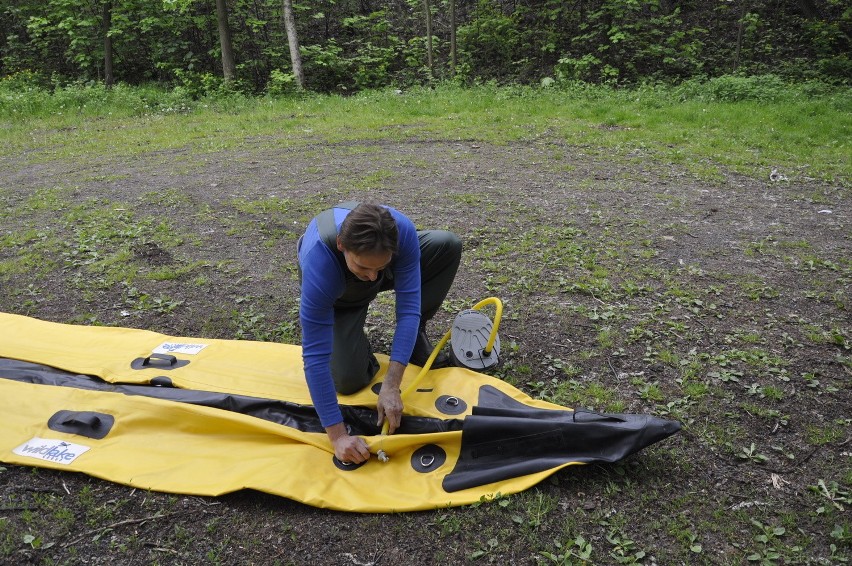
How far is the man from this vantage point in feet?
6.97

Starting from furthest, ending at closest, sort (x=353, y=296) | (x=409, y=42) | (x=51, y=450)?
(x=409, y=42)
(x=353, y=296)
(x=51, y=450)

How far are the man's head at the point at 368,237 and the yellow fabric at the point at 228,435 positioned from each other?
2.74 ft

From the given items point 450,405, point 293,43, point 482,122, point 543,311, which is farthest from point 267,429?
point 293,43

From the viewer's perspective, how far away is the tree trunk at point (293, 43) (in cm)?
1182

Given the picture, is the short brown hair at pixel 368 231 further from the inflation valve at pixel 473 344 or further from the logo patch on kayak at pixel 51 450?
the logo patch on kayak at pixel 51 450

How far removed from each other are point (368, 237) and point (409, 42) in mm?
13233

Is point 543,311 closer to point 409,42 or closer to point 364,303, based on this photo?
point 364,303

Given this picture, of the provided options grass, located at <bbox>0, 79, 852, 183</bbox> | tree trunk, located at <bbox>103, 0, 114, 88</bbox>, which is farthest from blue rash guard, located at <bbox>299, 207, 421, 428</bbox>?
tree trunk, located at <bbox>103, 0, 114, 88</bbox>

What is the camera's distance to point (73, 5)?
1374 centimetres

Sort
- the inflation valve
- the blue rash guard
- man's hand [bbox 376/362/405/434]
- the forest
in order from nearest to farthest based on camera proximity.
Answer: the blue rash guard → man's hand [bbox 376/362/405/434] → the inflation valve → the forest

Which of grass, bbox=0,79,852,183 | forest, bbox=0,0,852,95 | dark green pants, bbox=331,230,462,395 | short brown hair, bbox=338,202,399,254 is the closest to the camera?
short brown hair, bbox=338,202,399,254

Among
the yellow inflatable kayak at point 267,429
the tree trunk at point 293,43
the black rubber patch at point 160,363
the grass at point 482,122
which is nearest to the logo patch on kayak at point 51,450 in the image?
the yellow inflatable kayak at point 267,429

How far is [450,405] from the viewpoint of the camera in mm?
2766

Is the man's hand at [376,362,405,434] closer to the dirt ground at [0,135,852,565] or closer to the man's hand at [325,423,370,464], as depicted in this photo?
the man's hand at [325,423,370,464]
